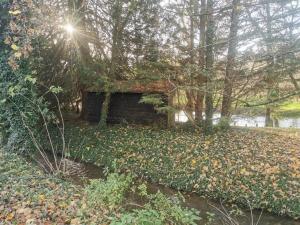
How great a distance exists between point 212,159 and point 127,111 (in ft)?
27.1

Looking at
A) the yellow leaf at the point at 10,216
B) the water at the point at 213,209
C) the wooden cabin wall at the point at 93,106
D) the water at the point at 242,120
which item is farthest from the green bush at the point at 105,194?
the wooden cabin wall at the point at 93,106

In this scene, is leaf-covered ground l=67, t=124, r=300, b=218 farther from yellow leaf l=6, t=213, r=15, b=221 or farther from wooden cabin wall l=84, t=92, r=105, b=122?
yellow leaf l=6, t=213, r=15, b=221

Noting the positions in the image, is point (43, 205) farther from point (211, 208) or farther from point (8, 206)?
point (211, 208)

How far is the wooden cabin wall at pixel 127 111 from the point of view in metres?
16.5

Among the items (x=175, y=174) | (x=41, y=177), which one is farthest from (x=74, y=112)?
(x=41, y=177)

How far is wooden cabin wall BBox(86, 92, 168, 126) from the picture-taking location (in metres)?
16.5

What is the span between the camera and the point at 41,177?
6.89 m

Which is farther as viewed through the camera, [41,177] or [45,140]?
[45,140]

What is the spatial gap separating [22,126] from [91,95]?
9544 millimetres

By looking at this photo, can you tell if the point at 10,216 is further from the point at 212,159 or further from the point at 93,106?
the point at 93,106

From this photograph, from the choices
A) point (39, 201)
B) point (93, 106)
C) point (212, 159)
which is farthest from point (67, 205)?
point (93, 106)

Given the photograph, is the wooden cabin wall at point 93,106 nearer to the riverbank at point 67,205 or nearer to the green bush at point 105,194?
the riverbank at point 67,205

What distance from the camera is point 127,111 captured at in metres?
17.4

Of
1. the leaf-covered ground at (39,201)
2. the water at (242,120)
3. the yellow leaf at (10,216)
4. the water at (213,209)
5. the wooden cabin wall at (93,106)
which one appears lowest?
the water at (213,209)
